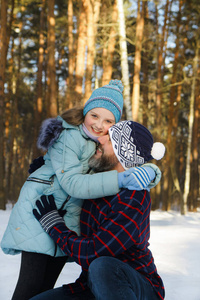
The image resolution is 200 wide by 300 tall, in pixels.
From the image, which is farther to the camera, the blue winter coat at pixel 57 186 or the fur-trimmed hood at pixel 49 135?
the fur-trimmed hood at pixel 49 135

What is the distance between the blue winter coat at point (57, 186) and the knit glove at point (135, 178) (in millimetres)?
50

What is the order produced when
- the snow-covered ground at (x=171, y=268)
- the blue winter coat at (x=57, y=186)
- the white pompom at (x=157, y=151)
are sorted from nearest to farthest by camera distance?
the blue winter coat at (x=57, y=186) < the white pompom at (x=157, y=151) < the snow-covered ground at (x=171, y=268)

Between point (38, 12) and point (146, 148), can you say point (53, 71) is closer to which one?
point (38, 12)

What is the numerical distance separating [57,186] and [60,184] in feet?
0.26

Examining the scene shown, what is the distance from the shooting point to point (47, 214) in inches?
77.4

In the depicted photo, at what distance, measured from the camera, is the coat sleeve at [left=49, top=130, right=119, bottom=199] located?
6.00 feet

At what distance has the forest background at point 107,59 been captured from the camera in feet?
31.7

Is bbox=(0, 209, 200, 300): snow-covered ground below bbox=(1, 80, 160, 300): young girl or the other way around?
below

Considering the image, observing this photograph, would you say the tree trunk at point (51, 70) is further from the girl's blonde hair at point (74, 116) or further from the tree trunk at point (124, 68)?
the girl's blonde hair at point (74, 116)

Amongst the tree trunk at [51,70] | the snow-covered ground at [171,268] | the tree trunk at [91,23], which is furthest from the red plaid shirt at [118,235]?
the tree trunk at [51,70]

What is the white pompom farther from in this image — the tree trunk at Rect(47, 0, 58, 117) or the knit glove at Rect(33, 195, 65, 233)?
the tree trunk at Rect(47, 0, 58, 117)

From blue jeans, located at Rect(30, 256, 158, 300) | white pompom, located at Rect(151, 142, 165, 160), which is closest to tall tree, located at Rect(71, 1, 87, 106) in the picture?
white pompom, located at Rect(151, 142, 165, 160)

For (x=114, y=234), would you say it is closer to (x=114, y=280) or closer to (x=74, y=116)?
(x=114, y=280)

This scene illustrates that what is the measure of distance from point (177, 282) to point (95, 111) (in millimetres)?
2839
